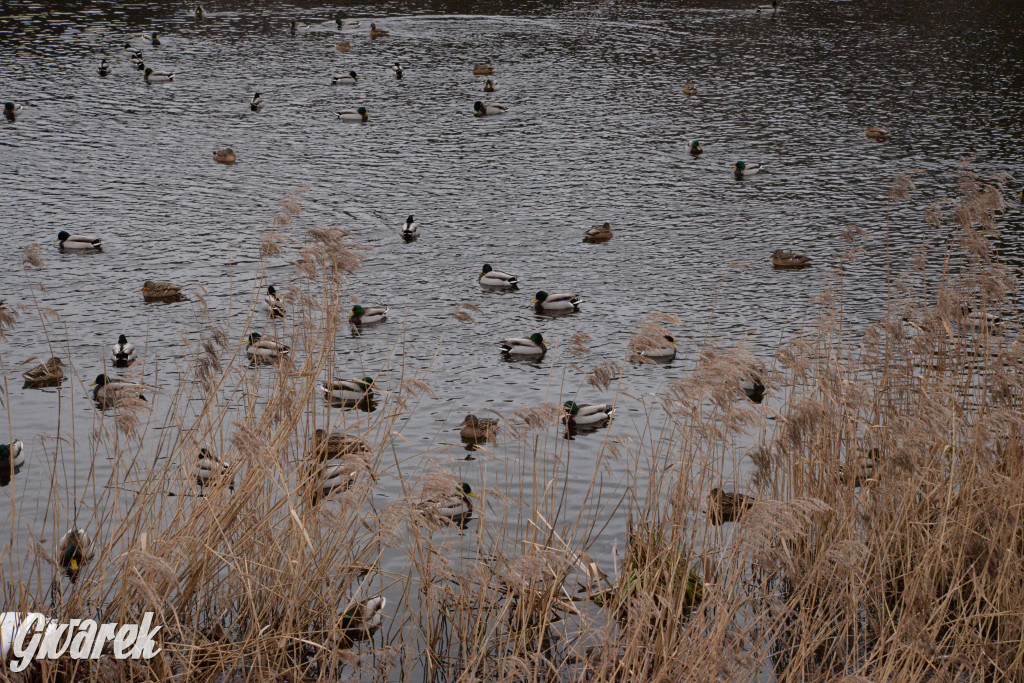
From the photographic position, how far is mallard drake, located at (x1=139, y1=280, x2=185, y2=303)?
1728 centimetres

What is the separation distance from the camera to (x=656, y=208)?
75.0 feet

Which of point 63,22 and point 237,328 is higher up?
Answer: point 63,22

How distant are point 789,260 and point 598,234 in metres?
3.55

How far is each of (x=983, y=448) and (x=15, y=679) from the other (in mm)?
6178

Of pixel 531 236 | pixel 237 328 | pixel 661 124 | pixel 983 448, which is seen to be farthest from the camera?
pixel 661 124

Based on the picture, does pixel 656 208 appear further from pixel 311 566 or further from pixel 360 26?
pixel 360 26

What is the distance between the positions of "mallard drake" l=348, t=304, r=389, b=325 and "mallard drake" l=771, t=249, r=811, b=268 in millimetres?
6967

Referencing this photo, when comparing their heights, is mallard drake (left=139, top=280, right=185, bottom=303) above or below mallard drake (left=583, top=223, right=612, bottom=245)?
below

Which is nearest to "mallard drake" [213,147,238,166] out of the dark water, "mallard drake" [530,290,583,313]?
the dark water

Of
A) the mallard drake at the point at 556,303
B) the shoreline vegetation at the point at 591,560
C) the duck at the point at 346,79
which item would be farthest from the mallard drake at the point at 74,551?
the duck at the point at 346,79

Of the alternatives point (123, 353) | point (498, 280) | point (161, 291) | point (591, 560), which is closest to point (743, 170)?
point (498, 280)

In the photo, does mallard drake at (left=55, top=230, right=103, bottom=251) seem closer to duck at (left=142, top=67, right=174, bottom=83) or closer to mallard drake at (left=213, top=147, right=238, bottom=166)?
mallard drake at (left=213, top=147, right=238, bottom=166)

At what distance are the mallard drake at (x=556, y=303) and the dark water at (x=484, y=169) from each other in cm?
31

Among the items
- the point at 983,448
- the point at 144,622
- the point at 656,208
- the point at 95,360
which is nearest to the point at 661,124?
the point at 656,208
